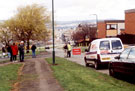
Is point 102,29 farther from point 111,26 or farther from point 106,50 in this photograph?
point 106,50

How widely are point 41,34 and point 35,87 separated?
176 ft

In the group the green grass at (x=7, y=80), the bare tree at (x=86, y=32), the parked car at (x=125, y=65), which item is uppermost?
the bare tree at (x=86, y=32)

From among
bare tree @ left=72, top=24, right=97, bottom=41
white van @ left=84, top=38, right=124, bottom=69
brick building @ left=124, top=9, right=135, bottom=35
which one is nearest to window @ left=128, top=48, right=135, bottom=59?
white van @ left=84, top=38, right=124, bottom=69

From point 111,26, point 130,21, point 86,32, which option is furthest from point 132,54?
point 86,32

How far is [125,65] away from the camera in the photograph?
12.9 meters

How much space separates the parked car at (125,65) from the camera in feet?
39.8

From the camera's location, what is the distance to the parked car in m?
12.1

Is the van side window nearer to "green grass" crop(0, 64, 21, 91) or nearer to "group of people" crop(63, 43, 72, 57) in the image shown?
"green grass" crop(0, 64, 21, 91)

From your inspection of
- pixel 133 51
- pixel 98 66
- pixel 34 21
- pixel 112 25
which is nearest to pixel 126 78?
pixel 133 51

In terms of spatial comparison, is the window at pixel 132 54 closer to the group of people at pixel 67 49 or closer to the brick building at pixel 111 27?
the group of people at pixel 67 49

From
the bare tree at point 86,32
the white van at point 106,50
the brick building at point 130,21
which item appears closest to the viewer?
the white van at point 106,50

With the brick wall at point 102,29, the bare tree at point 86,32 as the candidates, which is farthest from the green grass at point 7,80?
the bare tree at point 86,32

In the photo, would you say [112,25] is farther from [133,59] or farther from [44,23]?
[133,59]

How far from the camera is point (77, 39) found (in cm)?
11944
